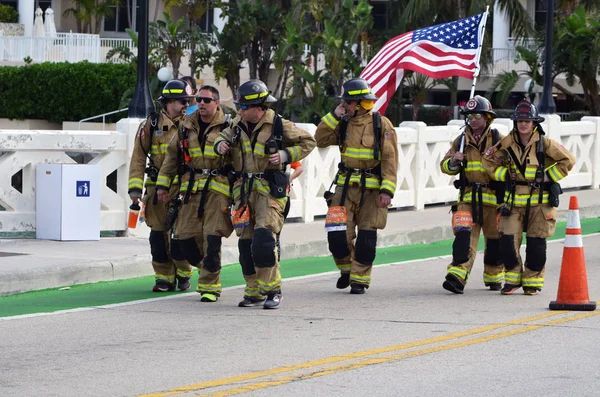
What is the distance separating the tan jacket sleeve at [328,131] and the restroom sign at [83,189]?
3.46 meters

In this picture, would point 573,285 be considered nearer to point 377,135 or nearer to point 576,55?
point 377,135

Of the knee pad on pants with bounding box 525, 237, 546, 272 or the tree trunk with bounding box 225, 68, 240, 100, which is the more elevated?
the tree trunk with bounding box 225, 68, 240, 100

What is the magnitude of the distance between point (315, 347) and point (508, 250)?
310 cm

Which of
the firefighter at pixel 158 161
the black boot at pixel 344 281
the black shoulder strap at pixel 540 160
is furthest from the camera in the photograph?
the black boot at pixel 344 281

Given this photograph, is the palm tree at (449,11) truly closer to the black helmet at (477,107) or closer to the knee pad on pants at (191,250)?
the black helmet at (477,107)

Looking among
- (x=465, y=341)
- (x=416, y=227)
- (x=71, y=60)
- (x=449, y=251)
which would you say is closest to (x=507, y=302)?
(x=465, y=341)

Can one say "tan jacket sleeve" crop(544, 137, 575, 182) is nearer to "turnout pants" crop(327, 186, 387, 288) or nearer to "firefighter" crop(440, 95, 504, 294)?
"firefighter" crop(440, 95, 504, 294)

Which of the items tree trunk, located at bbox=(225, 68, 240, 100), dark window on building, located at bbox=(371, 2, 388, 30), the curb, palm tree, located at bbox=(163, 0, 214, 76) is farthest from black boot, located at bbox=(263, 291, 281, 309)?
dark window on building, located at bbox=(371, 2, 388, 30)

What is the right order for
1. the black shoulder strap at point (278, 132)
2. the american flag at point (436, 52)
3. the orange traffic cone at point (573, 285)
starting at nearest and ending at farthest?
the orange traffic cone at point (573, 285) → the black shoulder strap at point (278, 132) → the american flag at point (436, 52)

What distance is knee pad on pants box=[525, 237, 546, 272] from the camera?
11.1m

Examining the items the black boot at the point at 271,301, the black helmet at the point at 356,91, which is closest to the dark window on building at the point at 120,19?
the black helmet at the point at 356,91

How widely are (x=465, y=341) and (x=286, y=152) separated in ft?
8.02

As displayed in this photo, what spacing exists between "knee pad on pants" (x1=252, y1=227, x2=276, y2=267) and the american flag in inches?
229

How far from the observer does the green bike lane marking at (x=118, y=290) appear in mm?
10812
